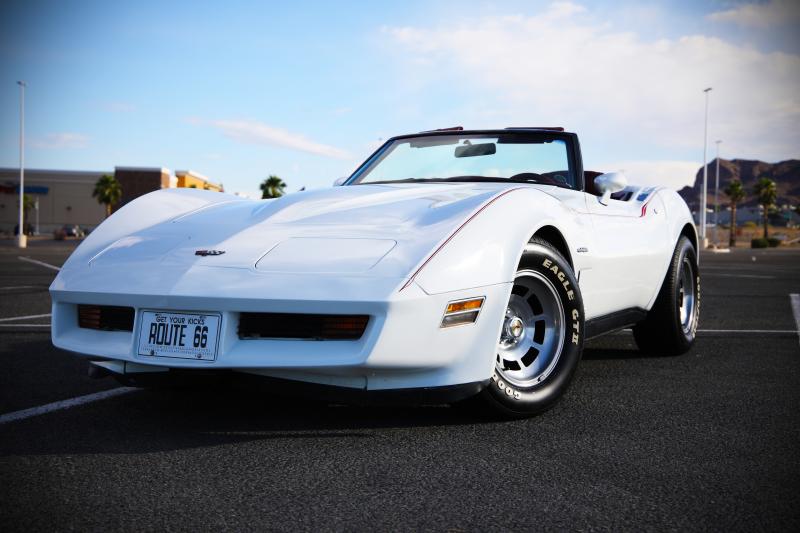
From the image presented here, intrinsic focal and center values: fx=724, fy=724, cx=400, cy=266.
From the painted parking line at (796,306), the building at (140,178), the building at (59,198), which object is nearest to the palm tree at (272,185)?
the building at (140,178)

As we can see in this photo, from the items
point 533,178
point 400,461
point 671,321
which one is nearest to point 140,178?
point 671,321

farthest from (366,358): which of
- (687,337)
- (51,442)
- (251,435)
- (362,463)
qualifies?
(687,337)

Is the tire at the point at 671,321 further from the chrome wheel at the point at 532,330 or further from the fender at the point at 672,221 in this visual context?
the chrome wheel at the point at 532,330

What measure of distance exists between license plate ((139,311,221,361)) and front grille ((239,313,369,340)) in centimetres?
11

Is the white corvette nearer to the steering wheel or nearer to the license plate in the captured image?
the license plate

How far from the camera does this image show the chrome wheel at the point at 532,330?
3139mm

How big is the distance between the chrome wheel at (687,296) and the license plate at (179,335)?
359cm

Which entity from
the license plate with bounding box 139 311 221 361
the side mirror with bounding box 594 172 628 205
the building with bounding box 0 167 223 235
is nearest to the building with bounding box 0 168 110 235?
the building with bounding box 0 167 223 235

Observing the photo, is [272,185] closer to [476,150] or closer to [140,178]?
[140,178]

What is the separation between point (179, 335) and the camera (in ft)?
8.62

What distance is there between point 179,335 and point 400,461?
0.92 metres

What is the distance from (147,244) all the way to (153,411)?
0.73 metres

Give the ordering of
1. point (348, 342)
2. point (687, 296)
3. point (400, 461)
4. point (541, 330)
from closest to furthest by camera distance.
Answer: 1. point (400, 461)
2. point (348, 342)
3. point (541, 330)
4. point (687, 296)

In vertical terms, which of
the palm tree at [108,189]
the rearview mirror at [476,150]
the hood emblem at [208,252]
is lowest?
the hood emblem at [208,252]
